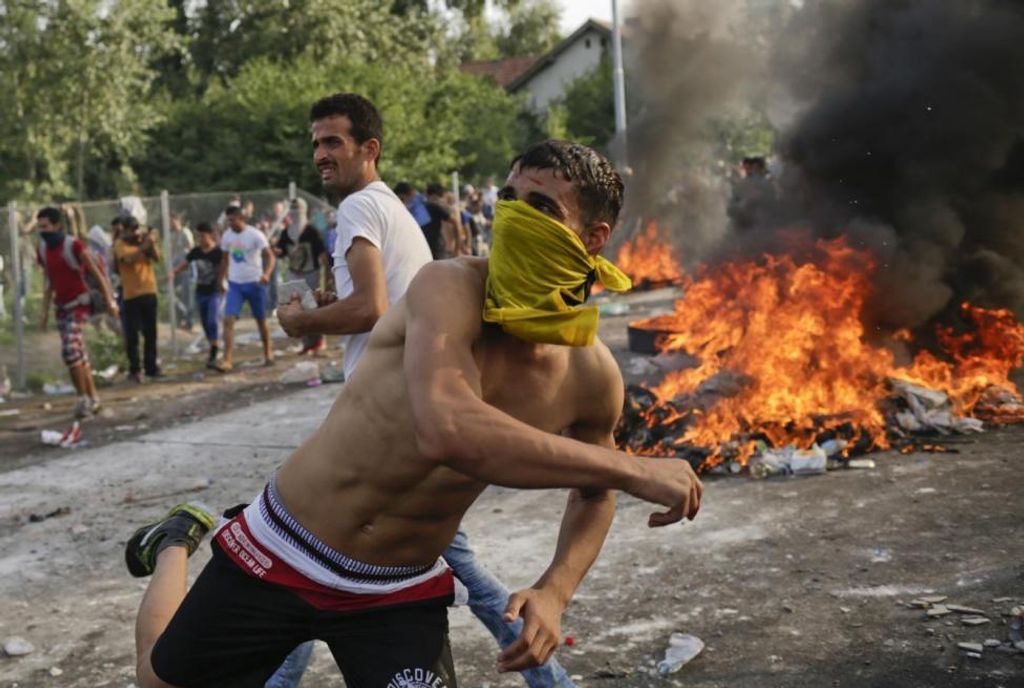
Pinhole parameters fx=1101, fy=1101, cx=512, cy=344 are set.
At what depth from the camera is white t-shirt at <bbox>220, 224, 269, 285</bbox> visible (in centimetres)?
1270

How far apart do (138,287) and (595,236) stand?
1060 cm

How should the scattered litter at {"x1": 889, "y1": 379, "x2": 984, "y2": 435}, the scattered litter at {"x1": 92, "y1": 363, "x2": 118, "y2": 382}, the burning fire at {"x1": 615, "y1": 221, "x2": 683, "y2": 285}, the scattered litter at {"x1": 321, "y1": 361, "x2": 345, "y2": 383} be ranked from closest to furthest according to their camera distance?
the scattered litter at {"x1": 889, "y1": 379, "x2": 984, "y2": 435} → the scattered litter at {"x1": 321, "y1": 361, "x2": 345, "y2": 383} → the scattered litter at {"x1": 92, "y1": 363, "x2": 118, "y2": 382} → the burning fire at {"x1": 615, "y1": 221, "x2": 683, "y2": 285}

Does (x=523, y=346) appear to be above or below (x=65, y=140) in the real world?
below

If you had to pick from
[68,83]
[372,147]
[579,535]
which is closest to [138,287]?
[372,147]

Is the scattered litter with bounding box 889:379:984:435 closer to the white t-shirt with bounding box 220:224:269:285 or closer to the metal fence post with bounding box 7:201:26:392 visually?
the white t-shirt with bounding box 220:224:269:285

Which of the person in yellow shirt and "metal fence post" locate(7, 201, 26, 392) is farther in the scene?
"metal fence post" locate(7, 201, 26, 392)

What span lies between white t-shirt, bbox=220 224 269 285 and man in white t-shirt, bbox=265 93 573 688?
8761 mm

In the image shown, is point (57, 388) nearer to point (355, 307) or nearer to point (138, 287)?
point (138, 287)

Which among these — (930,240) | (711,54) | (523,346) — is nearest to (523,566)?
(523,346)

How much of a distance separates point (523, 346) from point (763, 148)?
28516 millimetres

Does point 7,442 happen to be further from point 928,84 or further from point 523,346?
point 928,84

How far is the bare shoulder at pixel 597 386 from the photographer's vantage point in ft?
8.47

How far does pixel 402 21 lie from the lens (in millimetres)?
36469

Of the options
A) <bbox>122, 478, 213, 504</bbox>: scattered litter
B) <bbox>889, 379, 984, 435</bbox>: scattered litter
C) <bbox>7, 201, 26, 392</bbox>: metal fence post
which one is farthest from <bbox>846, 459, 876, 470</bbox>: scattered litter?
<bbox>7, 201, 26, 392</bbox>: metal fence post
